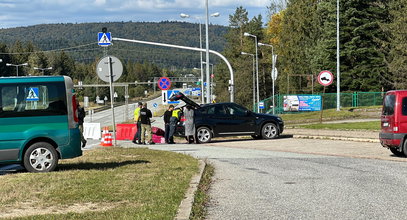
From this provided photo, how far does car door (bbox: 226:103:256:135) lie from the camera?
84.8 ft

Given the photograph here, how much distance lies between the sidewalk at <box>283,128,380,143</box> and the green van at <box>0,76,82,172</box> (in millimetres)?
13527

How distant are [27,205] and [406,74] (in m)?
A: 48.5

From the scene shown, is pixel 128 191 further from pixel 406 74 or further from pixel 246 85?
pixel 246 85

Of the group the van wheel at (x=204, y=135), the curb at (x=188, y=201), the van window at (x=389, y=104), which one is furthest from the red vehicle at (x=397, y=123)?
the van wheel at (x=204, y=135)

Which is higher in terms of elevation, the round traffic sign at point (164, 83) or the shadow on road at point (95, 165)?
the round traffic sign at point (164, 83)

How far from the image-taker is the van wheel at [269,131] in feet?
86.4

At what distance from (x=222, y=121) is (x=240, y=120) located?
0.77m

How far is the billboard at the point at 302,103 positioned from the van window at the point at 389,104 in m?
40.2

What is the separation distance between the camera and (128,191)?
31.6 ft

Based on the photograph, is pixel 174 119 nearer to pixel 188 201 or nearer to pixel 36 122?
pixel 36 122

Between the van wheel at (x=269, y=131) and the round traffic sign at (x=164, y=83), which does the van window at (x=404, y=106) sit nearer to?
the van wheel at (x=269, y=131)

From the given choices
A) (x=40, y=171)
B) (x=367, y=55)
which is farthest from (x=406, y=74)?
(x=40, y=171)

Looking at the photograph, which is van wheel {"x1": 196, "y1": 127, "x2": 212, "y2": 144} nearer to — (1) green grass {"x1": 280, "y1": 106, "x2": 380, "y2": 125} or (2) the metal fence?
(1) green grass {"x1": 280, "y1": 106, "x2": 380, "y2": 125}

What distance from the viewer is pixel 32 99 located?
13.1 metres
